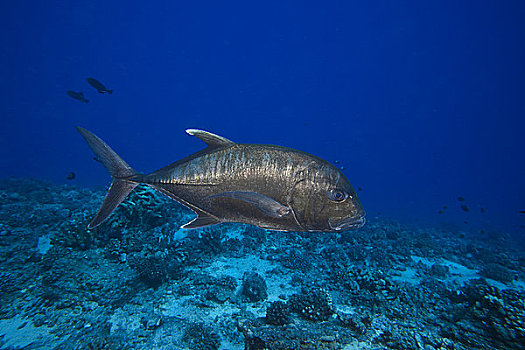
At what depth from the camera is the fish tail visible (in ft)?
7.61

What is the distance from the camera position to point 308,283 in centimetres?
588

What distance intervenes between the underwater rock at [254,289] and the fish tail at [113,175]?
3.89 meters

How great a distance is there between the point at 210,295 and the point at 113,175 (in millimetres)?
3657

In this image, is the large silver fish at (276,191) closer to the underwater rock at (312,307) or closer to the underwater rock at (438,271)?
the underwater rock at (312,307)

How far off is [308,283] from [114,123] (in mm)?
160484

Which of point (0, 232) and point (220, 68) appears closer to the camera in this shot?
point (0, 232)

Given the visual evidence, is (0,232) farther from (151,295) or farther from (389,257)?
(389,257)

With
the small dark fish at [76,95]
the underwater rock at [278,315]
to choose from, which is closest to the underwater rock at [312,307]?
the underwater rock at [278,315]

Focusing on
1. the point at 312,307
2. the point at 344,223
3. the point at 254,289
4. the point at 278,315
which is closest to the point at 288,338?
the point at 278,315

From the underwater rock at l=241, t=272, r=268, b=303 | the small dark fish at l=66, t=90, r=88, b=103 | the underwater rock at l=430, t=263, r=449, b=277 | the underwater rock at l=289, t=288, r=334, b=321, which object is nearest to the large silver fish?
the underwater rock at l=289, t=288, r=334, b=321

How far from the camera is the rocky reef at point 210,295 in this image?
12.0 ft

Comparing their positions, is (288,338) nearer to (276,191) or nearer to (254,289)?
(254,289)

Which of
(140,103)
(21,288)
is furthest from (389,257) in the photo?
(140,103)

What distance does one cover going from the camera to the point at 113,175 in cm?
241
